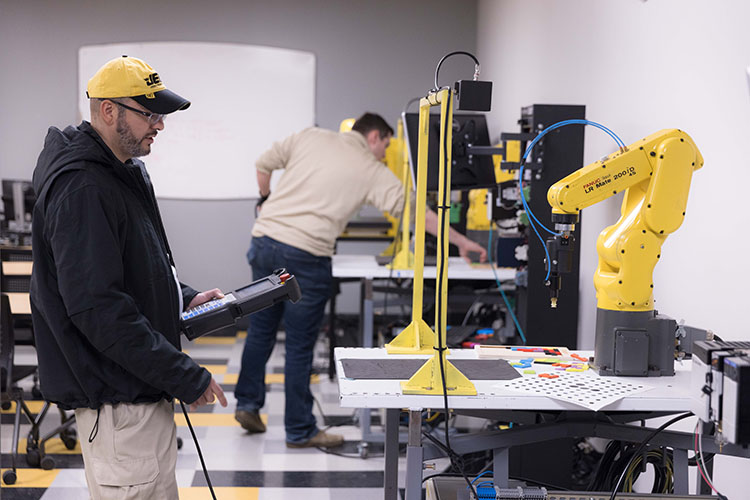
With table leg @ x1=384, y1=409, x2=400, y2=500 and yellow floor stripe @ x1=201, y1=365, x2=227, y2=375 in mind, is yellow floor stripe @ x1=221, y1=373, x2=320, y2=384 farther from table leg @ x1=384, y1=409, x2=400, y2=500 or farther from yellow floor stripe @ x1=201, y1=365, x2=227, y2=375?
table leg @ x1=384, y1=409, x2=400, y2=500

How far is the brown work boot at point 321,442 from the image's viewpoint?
371 centimetres

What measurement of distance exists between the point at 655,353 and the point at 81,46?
5.70 m

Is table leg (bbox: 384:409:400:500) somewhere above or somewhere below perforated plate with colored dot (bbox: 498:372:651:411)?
below

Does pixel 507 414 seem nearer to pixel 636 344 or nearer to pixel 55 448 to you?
pixel 636 344

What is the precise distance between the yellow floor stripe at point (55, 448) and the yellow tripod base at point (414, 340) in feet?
6.33

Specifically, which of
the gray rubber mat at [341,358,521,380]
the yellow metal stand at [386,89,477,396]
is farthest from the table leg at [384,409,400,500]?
the yellow metal stand at [386,89,477,396]

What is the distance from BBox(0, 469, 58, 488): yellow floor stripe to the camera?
3.19 meters

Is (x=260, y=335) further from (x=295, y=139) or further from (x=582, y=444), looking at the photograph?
(x=582, y=444)

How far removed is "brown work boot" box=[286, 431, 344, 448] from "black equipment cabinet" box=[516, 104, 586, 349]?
1.11 metres

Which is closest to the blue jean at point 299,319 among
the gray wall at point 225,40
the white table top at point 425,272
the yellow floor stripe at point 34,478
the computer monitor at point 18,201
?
the white table top at point 425,272

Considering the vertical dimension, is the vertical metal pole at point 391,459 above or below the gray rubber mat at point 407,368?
below

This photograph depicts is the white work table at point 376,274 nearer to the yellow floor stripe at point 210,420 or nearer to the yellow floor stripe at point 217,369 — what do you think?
the yellow floor stripe at point 210,420

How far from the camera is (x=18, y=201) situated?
208 inches

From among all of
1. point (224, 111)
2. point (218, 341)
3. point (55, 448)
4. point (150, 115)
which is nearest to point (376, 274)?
point (55, 448)
